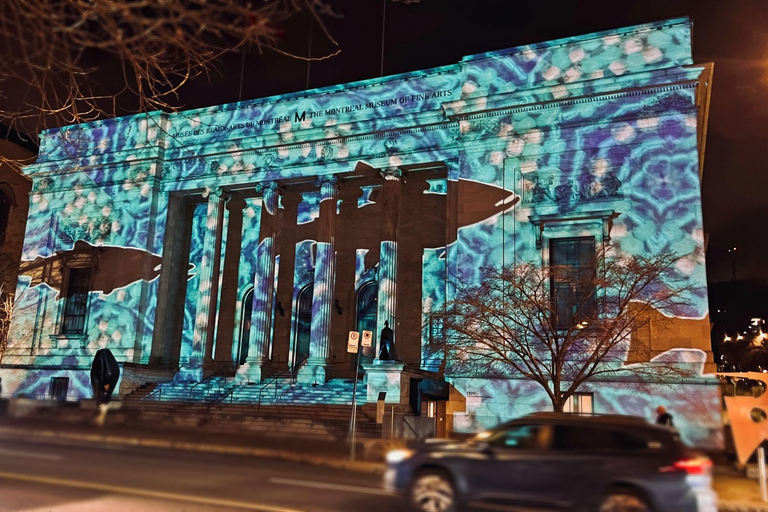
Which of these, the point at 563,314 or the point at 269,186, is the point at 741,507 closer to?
the point at 563,314

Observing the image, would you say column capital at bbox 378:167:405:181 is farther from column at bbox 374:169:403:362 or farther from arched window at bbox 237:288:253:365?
arched window at bbox 237:288:253:365

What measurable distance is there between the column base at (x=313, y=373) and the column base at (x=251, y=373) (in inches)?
70.9

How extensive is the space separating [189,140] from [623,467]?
2830cm

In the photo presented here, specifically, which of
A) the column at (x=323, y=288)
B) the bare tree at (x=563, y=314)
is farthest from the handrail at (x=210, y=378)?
the bare tree at (x=563, y=314)

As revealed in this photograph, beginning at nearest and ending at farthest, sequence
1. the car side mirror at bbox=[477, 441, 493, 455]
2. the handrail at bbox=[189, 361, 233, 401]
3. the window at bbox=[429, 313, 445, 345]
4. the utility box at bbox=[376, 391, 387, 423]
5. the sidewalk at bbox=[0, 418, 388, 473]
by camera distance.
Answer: the car side mirror at bbox=[477, 441, 493, 455], the sidewalk at bbox=[0, 418, 388, 473], the window at bbox=[429, 313, 445, 345], the utility box at bbox=[376, 391, 387, 423], the handrail at bbox=[189, 361, 233, 401]

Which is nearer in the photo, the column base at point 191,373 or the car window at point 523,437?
the car window at point 523,437

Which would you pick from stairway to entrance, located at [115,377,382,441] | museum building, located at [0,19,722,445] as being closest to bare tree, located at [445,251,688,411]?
museum building, located at [0,19,722,445]

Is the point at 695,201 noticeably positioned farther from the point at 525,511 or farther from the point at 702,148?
the point at 525,511

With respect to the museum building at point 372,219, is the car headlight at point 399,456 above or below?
below

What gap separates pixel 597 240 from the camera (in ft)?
77.5

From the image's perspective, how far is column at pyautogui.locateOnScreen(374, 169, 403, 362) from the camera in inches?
1072

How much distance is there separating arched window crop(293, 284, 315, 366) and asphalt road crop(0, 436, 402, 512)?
50.1 feet

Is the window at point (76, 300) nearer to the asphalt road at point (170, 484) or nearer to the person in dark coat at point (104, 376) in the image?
the person in dark coat at point (104, 376)

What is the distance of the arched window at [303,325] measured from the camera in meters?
30.9
